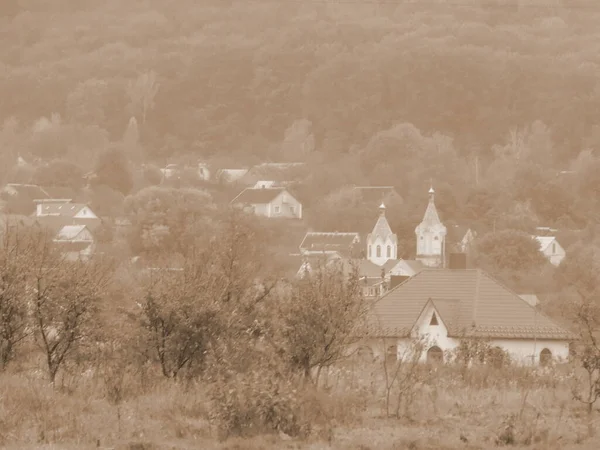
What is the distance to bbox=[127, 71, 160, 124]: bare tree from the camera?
141163 millimetres

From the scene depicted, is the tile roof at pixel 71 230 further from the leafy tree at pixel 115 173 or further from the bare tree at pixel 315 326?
the bare tree at pixel 315 326

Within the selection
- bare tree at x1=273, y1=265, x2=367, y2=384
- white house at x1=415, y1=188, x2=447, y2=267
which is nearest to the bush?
bare tree at x1=273, y1=265, x2=367, y2=384

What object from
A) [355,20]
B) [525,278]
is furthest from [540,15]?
[525,278]

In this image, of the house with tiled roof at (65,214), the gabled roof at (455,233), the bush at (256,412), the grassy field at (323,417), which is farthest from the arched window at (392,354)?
the house with tiled roof at (65,214)

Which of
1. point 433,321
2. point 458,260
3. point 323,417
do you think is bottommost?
point 323,417

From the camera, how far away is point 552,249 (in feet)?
217

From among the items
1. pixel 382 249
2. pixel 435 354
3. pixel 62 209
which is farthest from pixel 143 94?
pixel 435 354

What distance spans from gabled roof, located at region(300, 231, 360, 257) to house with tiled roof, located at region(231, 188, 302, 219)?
10.5 metres

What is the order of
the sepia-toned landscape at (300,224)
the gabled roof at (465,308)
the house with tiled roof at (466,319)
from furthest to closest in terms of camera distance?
1. the gabled roof at (465,308)
2. the house with tiled roof at (466,319)
3. the sepia-toned landscape at (300,224)

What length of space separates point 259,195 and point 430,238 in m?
23.8

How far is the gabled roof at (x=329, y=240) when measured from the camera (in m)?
68.4

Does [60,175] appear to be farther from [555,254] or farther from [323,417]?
[323,417]

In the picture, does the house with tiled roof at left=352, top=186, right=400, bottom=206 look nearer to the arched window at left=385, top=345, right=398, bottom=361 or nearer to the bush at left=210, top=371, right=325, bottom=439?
the arched window at left=385, top=345, right=398, bottom=361

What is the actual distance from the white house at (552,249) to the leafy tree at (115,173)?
100 ft
